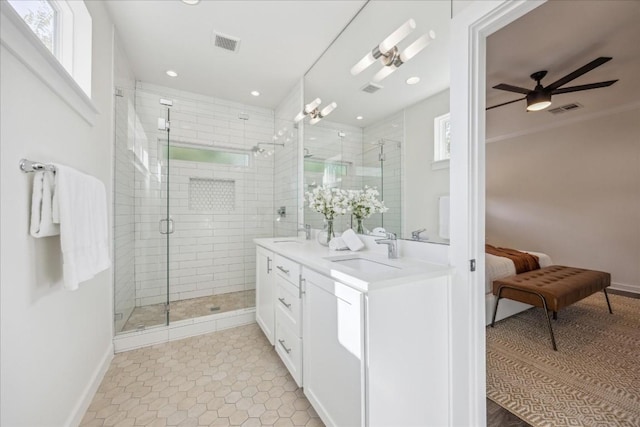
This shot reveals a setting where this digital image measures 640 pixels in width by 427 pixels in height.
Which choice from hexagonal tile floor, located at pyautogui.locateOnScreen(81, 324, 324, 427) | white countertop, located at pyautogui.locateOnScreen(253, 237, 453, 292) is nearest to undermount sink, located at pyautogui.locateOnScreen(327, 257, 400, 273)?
white countertop, located at pyautogui.locateOnScreen(253, 237, 453, 292)

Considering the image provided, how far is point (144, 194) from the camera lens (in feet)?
9.55

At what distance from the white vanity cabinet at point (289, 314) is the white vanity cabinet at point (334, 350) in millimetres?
86

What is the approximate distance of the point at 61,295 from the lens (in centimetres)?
133

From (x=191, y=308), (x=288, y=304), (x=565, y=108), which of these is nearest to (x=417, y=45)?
(x=288, y=304)

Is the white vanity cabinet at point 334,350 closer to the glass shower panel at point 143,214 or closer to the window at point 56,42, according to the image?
the window at point 56,42

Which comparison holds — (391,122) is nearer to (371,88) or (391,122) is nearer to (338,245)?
(371,88)

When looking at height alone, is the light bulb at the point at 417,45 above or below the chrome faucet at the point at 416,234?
above

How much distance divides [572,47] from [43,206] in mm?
3910

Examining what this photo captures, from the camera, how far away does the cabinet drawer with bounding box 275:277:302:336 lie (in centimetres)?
163

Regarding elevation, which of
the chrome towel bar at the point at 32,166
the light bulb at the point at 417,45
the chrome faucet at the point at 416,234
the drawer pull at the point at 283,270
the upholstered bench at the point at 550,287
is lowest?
the upholstered bench at the point at 550,287

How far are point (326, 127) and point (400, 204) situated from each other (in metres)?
1.30

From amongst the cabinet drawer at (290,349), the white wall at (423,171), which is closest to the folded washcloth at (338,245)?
the white wall at (423,171)

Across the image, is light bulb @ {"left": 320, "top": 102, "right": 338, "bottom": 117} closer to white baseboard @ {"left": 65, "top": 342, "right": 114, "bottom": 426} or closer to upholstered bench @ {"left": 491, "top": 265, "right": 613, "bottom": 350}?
upholstered bench @ {"left": 491, "top": 265, "right": 613, "bottom": 350}

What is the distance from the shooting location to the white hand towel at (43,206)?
108cm
